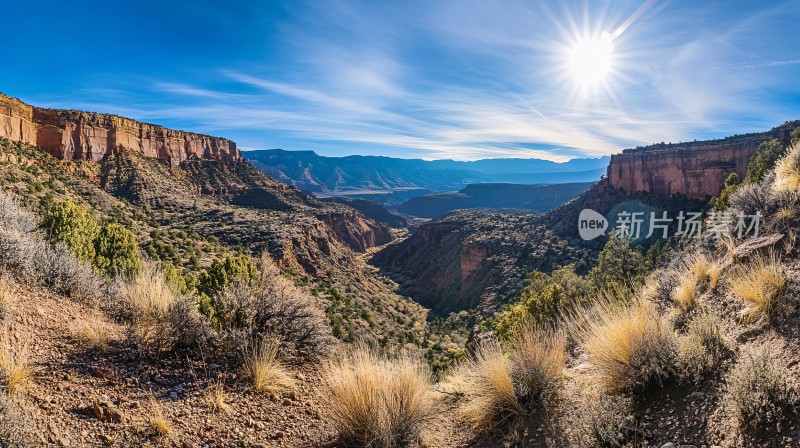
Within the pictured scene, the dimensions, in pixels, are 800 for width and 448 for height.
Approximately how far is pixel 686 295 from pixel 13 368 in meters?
7.61

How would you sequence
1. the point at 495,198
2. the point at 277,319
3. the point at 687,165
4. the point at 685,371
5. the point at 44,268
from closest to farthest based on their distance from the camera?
the point at 685,371
the point at 277,319
the point at 44,268
the point at 687,165
the point at 495,198

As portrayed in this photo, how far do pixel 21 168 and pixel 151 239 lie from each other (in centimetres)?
1428

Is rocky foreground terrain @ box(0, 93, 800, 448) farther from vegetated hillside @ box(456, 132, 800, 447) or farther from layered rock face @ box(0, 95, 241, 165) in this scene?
layered rock face @ box(0, 95, 241, 165)

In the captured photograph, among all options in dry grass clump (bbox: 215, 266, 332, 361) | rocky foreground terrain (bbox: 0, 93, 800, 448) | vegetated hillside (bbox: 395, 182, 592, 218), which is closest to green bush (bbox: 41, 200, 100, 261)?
rocky foreground terrain (bbox: 0, 93, 800, 448)

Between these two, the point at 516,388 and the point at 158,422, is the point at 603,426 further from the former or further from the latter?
the point at 158,422

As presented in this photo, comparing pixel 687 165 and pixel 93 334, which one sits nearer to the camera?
pixel 93 334

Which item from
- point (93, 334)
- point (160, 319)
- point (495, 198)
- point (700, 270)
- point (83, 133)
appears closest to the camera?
point (93, 334)

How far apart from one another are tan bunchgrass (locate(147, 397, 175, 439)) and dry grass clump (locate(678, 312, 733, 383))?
4740mm

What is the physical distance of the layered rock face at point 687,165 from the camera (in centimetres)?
4641

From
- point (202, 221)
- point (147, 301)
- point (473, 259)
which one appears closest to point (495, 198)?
point (473, 259)

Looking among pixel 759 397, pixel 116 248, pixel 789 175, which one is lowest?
pixel 116 248

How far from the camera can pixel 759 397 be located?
2662 millimetres

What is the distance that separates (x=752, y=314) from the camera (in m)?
3.91

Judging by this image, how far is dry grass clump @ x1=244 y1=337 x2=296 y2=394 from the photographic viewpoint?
14.4 feet
